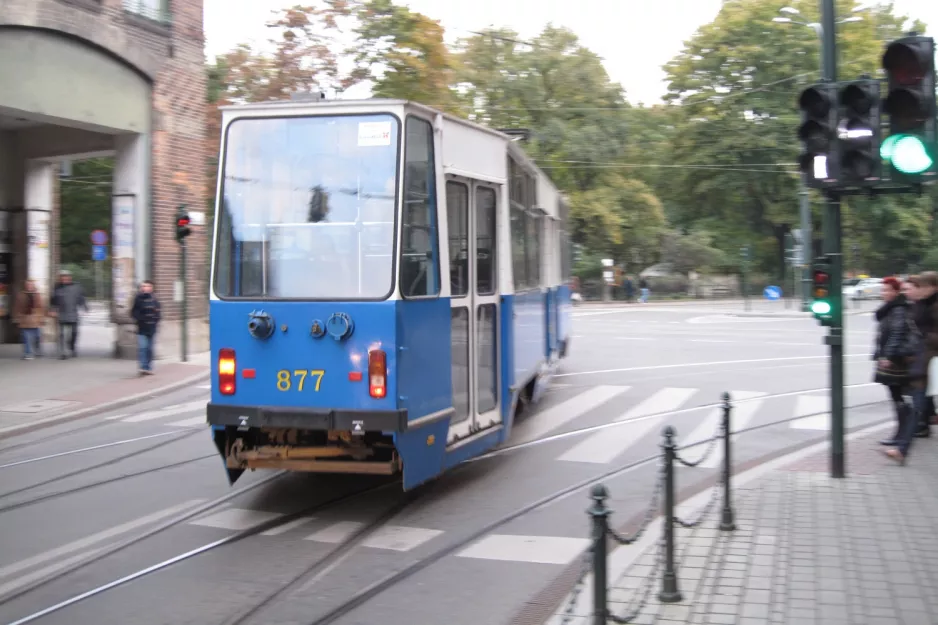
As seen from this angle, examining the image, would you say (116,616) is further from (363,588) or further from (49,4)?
(49,4)

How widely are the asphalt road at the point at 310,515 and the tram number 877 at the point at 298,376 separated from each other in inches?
40.7

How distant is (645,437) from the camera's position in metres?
11.1

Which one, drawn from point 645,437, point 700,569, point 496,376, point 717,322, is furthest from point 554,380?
point 717,322

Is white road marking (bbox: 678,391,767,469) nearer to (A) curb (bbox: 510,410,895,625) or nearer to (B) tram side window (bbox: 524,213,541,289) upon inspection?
(A) curb (bbox: 510,410,895,625)

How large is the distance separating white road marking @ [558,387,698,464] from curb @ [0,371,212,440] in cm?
416

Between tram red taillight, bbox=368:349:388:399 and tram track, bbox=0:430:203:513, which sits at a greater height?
tram red taillight, bbox=368:349:388:399

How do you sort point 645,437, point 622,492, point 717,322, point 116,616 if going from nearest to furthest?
point 116,616 → point 622,492 → point 645,437 → point 717,322

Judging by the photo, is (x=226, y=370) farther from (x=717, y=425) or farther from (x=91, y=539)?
(x=717, y=425)

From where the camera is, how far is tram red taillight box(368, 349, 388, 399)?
7.02m

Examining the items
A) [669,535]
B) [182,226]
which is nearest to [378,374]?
[669,535]

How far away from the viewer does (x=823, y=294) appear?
8.23m

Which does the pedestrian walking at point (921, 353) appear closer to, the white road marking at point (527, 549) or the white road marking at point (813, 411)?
the white road marking at point (813, 411)

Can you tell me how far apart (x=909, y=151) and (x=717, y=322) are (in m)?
29.9

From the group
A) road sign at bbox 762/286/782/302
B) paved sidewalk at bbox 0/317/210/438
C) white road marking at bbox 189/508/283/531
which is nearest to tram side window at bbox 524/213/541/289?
white road marking at bbox 189/508/283/531
